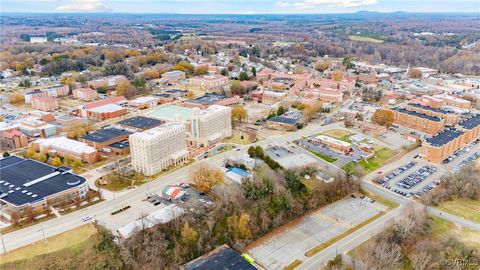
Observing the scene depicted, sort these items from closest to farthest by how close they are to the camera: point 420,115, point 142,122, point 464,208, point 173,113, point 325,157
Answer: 1. point 464,208
2. point 325,157
3. point 142,122
4. point 420,115
5. point 173,113

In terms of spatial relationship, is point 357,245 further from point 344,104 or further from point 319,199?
point 344,104

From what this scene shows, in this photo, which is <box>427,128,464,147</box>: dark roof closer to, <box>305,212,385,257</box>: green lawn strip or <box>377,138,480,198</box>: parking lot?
<box>377,138,480,198</box>: parking lot

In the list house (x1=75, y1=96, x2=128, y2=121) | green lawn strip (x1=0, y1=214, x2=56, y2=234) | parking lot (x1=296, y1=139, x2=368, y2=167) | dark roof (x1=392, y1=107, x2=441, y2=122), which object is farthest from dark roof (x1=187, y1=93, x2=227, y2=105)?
green lawn strip (x1=0, y1=214, x2=56, y2=234)

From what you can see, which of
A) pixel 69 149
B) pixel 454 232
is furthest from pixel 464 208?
pixel 69 149

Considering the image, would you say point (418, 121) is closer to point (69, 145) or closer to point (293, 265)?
point (293, 265)

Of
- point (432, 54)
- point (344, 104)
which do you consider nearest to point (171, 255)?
point (344, 104)

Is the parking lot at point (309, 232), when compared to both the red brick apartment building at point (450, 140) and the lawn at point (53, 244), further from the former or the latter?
the red brick apartment building at point (450, 140)
